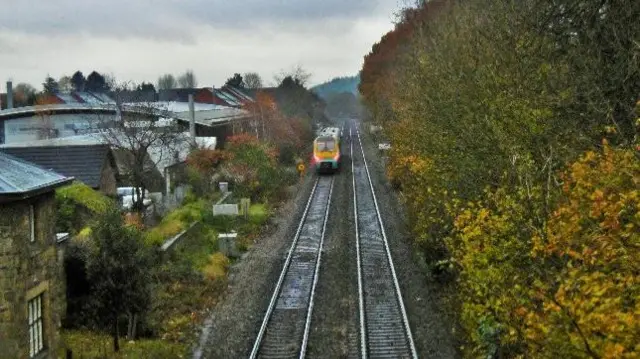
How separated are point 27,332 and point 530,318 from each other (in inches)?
378

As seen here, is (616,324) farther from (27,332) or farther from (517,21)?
(517,21)

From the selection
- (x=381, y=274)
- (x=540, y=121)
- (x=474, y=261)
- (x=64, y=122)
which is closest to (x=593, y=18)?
(x=540, y=121)

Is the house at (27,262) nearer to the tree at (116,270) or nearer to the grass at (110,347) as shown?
the grass at (110,347)

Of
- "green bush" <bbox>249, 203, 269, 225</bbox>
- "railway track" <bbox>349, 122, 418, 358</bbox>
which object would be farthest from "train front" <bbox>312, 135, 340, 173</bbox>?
"railway track" <bbox>349, 122, 418, 358</bbox>

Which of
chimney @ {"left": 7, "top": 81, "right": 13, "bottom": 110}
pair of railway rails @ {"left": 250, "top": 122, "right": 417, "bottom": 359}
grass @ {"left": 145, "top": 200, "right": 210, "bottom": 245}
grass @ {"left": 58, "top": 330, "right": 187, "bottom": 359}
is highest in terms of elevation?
chimney @ {"left": 7, "top": 81, "right": 13, "bottom": 110}

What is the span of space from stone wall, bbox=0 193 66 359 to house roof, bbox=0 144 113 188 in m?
16.8

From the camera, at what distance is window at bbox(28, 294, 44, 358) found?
13836 mm

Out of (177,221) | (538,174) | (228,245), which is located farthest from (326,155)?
(538,174)

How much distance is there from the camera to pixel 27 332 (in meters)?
13.4

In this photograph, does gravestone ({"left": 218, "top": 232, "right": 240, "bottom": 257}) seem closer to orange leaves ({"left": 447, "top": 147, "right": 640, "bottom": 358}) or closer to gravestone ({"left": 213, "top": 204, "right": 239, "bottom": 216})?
gravestone ({"left": 213, "top": 204, "right": 239, "bottom": 216})

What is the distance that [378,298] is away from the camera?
19.6 metres

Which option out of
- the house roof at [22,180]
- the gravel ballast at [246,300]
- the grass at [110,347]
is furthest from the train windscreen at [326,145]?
the house roof at [22,180]

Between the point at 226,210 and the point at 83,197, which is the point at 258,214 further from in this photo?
the point at 83,197

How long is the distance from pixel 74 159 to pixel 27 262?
19.5m
